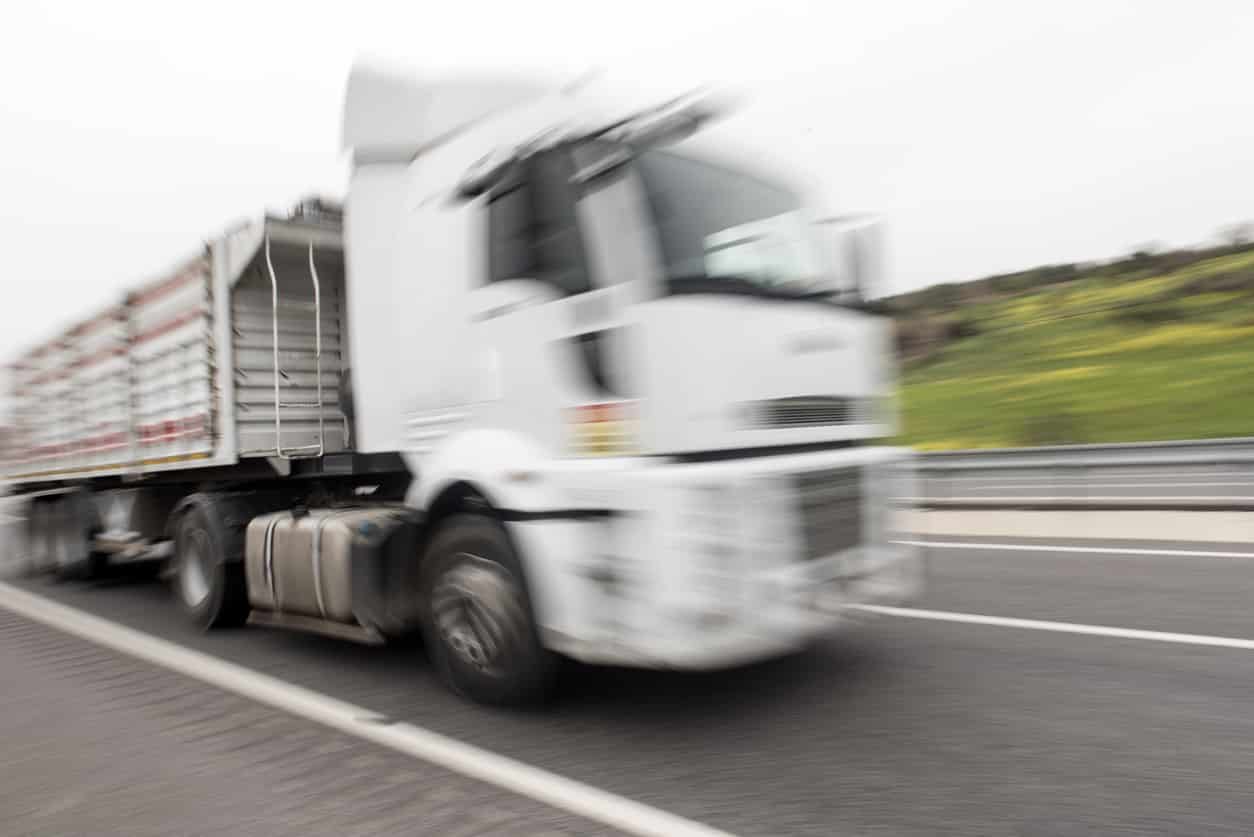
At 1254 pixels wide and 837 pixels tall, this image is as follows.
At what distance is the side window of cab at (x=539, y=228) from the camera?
400 centimetres

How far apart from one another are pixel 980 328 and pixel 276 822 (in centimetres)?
2809

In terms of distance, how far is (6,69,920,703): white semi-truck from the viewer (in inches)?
147

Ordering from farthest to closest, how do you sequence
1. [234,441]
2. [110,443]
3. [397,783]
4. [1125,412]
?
[1125,412] → [110,443] → [234,441] → [397,783]

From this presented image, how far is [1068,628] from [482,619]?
3.35 metres

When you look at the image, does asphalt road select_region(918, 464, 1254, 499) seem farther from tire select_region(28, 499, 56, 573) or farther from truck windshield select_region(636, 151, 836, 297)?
tire select_region(28, 499, 56, 573)

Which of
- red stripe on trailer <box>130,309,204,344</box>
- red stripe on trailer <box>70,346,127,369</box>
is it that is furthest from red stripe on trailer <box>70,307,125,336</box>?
red stripe on trailer <box>130,309,204,344</box>

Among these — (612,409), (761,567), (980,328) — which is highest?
(980,328)

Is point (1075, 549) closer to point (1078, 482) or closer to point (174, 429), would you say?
point (1078, 482)

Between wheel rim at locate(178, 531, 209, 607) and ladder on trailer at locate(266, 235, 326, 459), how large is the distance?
0.91 metres

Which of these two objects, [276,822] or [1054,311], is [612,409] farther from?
[1054,311]

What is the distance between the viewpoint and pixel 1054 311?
93.1 ft

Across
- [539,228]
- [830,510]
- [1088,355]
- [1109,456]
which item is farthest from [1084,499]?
[1088,355]

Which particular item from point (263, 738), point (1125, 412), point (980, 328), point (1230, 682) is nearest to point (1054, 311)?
point (980, 328)

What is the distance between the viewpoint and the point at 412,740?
397 centimetres
